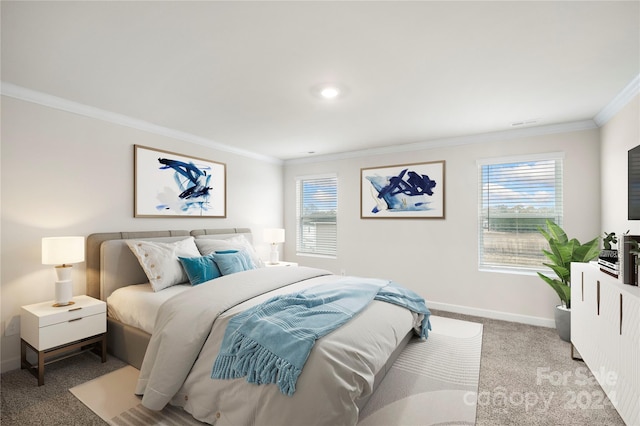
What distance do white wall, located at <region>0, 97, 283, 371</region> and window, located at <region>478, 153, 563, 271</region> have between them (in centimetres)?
412

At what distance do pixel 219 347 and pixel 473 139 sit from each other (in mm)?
3913

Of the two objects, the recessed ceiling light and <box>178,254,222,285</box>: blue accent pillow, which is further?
<box>178,254,222,285</box>: blue accent pillow

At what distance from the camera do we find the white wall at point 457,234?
3633 mm

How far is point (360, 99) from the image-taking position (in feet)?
9.68

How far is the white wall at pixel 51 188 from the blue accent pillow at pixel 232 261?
0.99 meters

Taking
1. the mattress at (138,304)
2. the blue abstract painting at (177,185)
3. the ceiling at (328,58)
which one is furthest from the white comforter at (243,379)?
the ceiling at (328,58)

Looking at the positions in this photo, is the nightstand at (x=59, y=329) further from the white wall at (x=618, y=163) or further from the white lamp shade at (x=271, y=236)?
the white wall at (x=618, y=163)

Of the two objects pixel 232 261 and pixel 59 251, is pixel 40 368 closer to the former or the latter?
pixel 59 251

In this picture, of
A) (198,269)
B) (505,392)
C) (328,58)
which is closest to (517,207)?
(505,392)

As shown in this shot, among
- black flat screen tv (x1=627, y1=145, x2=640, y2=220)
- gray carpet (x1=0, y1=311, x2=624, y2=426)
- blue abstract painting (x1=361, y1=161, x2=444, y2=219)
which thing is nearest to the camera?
gray carpet (x1=0, y1=311, x2=624, y2=426)

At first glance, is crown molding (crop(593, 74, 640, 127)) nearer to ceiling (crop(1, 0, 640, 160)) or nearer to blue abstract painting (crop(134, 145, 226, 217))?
ceiling (crop(1, 0, 640, 160))

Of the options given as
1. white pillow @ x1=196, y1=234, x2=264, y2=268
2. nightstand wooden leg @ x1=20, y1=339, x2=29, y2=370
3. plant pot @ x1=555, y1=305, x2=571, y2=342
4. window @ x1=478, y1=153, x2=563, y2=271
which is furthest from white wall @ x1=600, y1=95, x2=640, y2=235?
nightstand wooden leg @ x1=20, y1=339, x2=29, y2=370

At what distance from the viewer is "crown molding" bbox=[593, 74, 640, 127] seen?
2.59 metres

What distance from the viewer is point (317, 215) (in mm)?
5602
